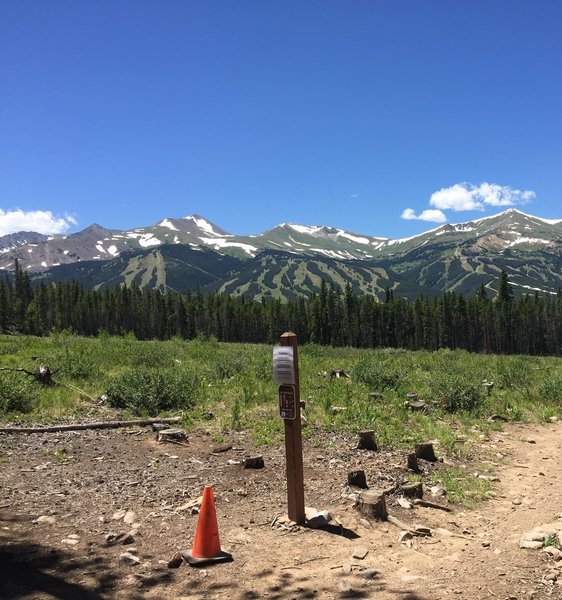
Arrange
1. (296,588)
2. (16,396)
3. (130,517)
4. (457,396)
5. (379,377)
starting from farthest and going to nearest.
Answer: (379,377) < (457,396) < (16,396) < (130,517) < (296,588)

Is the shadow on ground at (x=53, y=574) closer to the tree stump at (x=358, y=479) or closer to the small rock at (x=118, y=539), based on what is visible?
the small rock at (x=118, y=539)

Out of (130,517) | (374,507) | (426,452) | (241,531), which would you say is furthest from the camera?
(426,452)

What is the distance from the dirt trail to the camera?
5250 mm

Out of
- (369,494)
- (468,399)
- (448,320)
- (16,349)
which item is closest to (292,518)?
(369,494)

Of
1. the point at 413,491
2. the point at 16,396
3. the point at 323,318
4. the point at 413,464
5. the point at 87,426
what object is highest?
the point at 323,318

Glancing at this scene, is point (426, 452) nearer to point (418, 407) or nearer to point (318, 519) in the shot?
point (318, 519)

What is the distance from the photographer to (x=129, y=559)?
5.79 meters

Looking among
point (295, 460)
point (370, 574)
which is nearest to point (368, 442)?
point (295, 460)

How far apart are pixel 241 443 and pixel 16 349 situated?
1924 centimetres

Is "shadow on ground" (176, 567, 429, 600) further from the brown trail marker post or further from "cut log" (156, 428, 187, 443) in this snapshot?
"cut log" (156, 428, 187, 443)

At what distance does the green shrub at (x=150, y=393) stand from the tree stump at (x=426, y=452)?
6.82 m

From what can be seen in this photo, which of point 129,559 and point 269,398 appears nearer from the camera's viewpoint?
point 129,559

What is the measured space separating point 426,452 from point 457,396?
5.80 metres

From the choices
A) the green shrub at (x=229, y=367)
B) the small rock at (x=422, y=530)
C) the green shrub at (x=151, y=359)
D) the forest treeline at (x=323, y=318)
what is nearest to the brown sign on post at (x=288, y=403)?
the small rock at (x=422, y=530)
